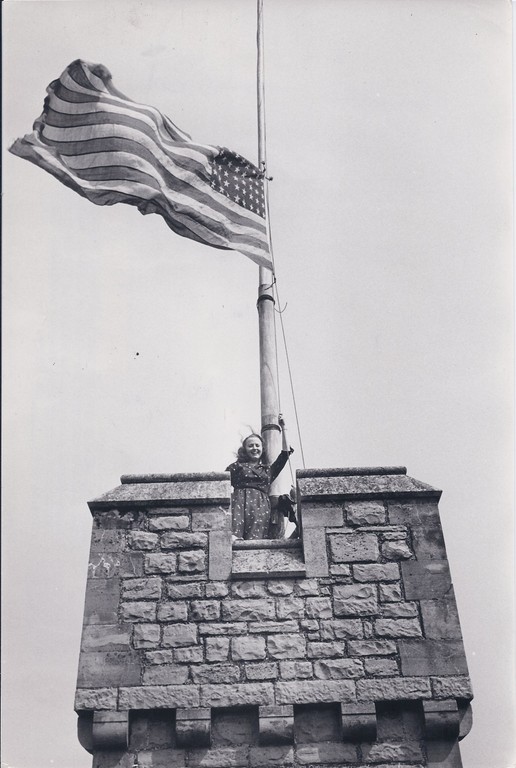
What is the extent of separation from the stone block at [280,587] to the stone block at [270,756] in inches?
40.8

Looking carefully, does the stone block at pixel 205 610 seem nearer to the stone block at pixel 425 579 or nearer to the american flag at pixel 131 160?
the stone block at pixel 425 579

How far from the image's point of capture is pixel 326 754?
208 inches

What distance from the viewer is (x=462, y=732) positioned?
5.38 meters

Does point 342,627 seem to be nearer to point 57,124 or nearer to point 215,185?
point 215,185

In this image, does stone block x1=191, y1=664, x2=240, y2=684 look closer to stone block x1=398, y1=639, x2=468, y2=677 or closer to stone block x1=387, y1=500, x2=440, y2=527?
stone block x1=398, y1=639, x2=468, y2=677

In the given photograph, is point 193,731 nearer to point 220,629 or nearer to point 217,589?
point 220,629

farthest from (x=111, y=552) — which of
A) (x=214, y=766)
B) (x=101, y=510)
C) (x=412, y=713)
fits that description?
(x=412, y=713)

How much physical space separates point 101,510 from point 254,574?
1306mm

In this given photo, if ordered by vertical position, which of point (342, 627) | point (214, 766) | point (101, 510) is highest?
point (101, 510)

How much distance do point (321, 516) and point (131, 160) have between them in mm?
4826

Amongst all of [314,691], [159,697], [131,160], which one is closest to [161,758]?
[159,697]

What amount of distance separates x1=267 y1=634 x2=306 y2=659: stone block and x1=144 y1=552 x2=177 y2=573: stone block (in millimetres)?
902

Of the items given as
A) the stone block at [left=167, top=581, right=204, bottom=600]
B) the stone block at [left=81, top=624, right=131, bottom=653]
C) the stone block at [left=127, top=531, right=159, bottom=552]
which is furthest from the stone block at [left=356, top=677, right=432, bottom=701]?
the stone block at [left=127, top=531, right=159, bottom=552]

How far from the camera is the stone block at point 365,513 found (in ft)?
20.2
